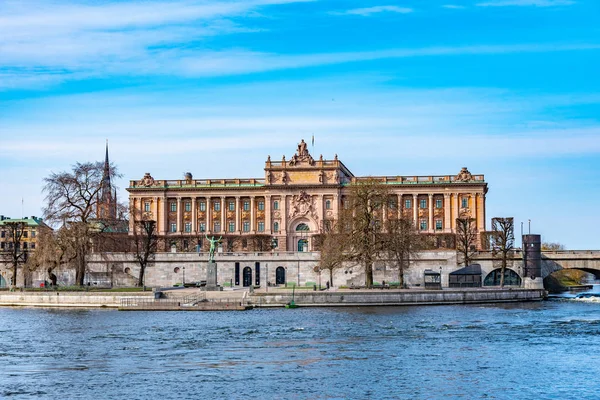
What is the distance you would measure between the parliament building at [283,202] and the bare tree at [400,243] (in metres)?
38.6

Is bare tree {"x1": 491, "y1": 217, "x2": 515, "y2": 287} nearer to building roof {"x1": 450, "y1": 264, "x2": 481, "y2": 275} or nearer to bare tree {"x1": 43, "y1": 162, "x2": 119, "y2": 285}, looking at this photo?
building roof {"x1": 450, "y1": 264, "x2": 481, "y2": 275}

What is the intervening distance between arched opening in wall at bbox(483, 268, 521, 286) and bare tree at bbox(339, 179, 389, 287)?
18637 mm

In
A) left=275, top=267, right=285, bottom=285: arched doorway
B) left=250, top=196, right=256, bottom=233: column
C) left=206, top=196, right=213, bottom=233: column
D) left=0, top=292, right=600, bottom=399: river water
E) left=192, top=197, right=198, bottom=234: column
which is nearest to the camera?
left=0, top=292, right=600, bottom=399: river water

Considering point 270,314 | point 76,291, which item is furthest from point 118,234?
point 270,314

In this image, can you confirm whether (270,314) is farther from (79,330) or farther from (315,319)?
(79,330)

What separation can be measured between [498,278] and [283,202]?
4388 cm

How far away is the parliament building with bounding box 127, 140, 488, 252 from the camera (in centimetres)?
14612

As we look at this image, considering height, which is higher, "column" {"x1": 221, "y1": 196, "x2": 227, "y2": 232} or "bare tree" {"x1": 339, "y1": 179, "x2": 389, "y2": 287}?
"column" {"x1": 221, "y1": 196, "x2": 227, "y2": 232}

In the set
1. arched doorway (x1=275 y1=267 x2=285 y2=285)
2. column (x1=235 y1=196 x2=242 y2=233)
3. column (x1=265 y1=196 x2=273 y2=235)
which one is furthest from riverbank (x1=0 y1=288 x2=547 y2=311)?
column (x1=235 y1=196 x2=242 y2=233)

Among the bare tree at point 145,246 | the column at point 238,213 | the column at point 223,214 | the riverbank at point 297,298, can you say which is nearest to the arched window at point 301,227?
the column at point 238,213

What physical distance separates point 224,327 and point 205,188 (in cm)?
8393

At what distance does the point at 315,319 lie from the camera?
2904 inches

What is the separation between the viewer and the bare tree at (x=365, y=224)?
97.4 m

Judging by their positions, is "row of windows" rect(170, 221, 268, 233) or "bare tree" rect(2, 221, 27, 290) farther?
"row of windows" rect(170, 221, 268, 233)
